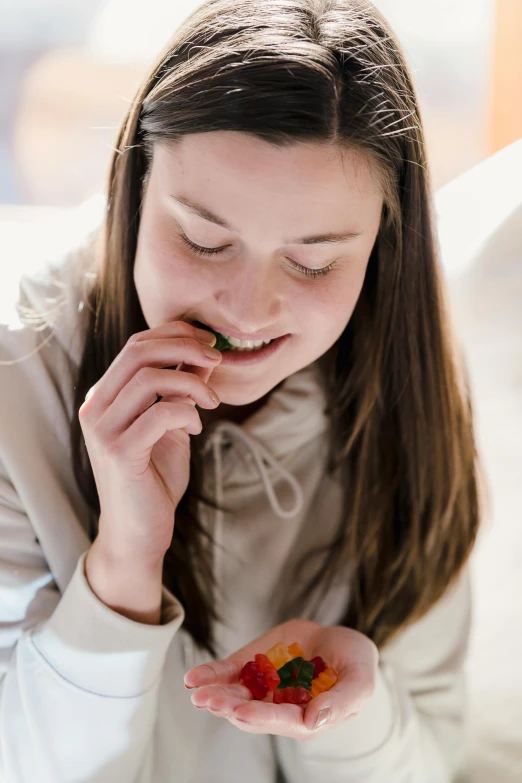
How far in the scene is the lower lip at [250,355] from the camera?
95 centimetres

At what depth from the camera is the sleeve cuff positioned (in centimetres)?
92

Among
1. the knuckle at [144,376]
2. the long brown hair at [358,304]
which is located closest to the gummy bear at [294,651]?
the long brown hair at [358,304]

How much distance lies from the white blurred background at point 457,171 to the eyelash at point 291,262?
26 centimetres

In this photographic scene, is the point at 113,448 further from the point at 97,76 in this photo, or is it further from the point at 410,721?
the point at 97,76

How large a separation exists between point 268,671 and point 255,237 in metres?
0.43

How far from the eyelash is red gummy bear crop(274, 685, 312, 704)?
41 cm

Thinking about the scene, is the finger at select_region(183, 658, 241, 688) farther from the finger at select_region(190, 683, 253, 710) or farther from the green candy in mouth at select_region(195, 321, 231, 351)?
the green candy in mouth at select_region(195, 321, 231, 351)

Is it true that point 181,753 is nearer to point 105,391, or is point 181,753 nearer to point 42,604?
point 42,604

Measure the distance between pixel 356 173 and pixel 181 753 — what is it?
2.46 ft

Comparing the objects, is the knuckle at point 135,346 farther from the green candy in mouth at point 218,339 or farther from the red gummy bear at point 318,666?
the red gummy bear at point 318,666

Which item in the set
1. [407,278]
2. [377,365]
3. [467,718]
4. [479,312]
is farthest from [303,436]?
[467,718]

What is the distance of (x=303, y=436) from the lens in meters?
1.20

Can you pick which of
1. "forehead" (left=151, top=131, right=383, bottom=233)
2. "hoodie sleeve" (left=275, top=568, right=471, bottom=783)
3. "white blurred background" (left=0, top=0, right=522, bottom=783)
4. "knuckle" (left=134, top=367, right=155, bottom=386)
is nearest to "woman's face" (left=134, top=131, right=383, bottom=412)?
"forehead" (left=151, top=131, right=383, bottom=233)

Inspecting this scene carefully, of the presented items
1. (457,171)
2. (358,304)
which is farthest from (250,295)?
(457,171)
